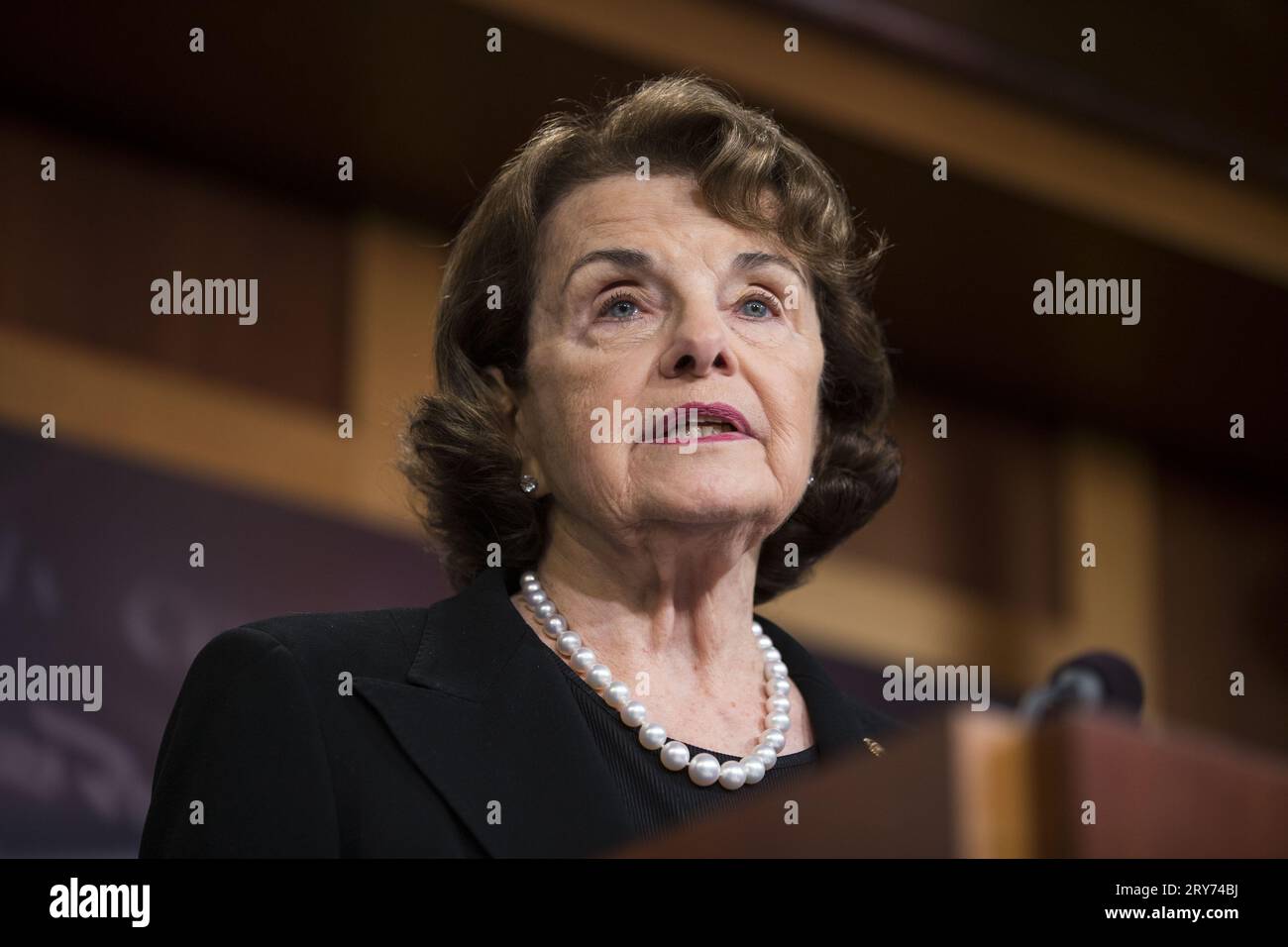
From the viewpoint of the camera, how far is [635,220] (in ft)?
6.44

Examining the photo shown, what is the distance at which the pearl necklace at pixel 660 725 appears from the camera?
5.74ft

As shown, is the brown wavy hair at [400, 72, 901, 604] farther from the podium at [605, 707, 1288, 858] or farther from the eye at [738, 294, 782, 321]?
the podium at [605, 707, 1288, 858]

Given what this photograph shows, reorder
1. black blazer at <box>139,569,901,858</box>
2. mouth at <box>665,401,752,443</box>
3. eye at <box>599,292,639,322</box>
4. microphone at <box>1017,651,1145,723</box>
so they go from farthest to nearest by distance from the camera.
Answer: eye at <box>599,292,639,322</box> < mouth at <box>665,401,752,443</box> < black blazer at <box>139,569,901,858</box> < microphone at <box>1017,651,1145,723</box>

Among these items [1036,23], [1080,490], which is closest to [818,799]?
[1036,23]

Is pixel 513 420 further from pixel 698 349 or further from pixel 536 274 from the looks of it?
pixel 698 349

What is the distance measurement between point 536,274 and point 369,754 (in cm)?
68

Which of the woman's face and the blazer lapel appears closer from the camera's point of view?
the blazer lapel

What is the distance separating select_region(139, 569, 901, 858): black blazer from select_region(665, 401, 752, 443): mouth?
284 millimetres

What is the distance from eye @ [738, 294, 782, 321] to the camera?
77.0 inches

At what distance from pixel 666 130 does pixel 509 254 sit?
0.78 feet

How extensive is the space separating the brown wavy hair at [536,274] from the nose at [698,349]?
0.52 feet

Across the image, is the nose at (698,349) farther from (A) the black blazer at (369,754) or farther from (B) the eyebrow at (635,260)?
(A) the black blazer at (369,754)

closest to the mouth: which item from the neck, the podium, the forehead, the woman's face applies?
the woman's face

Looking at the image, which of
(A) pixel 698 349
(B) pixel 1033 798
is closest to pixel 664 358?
(A) pixel 698 349
